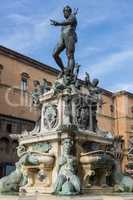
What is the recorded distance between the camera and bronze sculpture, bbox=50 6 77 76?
12617 millimetres

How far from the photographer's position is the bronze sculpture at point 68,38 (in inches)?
497

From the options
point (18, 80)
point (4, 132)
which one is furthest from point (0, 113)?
point (18, 80)

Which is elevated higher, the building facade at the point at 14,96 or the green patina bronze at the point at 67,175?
the building facade at the point at 14,96

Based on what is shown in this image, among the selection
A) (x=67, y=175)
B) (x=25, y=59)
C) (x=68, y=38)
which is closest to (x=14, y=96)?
(x=25, y=59)

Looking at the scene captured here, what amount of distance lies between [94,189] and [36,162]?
1805mm

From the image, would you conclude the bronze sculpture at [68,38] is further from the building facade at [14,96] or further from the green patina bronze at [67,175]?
the building facade at [14,96]

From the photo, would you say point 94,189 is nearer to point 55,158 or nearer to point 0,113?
point 55,158

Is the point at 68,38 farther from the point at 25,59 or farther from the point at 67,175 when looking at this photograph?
the point at 25,59

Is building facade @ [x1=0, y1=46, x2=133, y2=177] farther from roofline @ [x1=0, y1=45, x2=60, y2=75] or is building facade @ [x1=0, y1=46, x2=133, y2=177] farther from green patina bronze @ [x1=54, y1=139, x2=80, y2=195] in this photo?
green patina bronze @ [x1=54, y1=139, x2=80, y2=195]

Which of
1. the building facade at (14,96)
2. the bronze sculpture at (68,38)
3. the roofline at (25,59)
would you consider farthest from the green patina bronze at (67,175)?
the roofline at (25,59)

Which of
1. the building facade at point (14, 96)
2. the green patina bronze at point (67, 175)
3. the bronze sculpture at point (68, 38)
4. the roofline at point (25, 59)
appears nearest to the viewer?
the green patina bronze at point (67, 175)

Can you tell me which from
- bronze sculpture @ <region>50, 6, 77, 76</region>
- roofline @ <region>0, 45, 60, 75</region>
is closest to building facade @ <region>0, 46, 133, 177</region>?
roofline @ <region>0, 45, 60, 75</region>

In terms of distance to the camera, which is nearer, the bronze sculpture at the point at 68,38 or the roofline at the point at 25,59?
the bronze sculpture at the point at 68,38

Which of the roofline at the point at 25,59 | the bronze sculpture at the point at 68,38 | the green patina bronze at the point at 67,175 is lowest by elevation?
the green patina bronze at the point at 67,175
